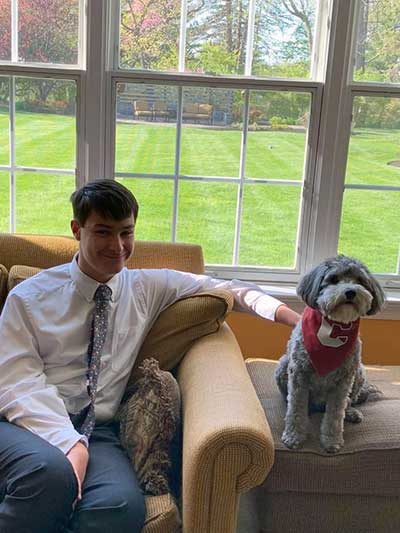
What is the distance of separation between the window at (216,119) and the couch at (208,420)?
627 mm

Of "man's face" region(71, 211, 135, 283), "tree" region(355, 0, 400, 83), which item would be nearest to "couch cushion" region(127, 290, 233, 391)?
"man's face" region(71, 211, 135, 283)

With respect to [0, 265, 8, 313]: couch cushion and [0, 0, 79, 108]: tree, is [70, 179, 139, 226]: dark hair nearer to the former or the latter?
[0, 265, 8, 313]: couch cushion

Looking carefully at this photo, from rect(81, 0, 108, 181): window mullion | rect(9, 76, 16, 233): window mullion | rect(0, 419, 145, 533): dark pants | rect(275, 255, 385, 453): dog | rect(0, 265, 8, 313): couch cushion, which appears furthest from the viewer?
rect(9, 76, 16, 233): window mullion

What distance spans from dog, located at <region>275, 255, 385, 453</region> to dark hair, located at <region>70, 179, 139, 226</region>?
0.54 m

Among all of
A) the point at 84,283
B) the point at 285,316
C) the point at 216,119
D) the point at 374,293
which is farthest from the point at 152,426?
the point at 216,119

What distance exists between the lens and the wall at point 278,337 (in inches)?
101

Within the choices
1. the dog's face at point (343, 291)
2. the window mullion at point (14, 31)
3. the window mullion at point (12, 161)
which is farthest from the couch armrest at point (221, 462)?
the window mullion at point (14, 31)

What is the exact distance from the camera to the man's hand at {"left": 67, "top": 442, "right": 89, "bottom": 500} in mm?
1435

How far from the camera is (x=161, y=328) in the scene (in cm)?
187

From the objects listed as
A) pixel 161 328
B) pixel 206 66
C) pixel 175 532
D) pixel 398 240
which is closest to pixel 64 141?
pixel 206 66

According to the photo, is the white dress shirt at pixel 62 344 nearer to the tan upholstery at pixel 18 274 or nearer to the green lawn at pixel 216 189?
the tan upholstery at pixel 18 274

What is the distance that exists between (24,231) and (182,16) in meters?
1.08

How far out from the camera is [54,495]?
1355 mm

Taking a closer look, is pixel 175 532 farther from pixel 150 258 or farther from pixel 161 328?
pixel 150 258
